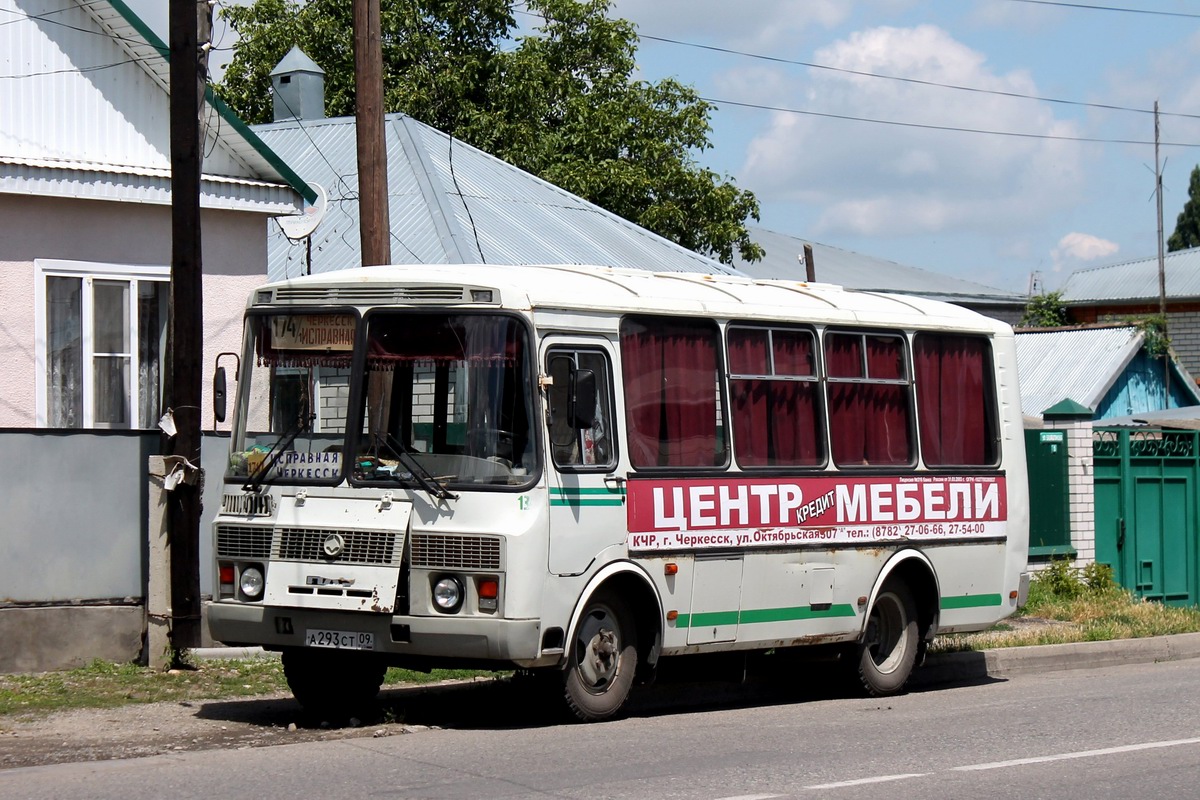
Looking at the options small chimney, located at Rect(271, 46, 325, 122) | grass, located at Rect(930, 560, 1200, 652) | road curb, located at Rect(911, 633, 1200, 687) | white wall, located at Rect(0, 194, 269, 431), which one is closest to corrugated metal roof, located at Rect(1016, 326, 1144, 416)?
small chimney, located at Rect(271, 46, 325, 122)

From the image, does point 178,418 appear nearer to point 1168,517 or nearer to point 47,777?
point 47,777

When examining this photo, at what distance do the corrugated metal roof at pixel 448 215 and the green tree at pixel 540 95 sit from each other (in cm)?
925

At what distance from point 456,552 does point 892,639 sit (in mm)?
4486

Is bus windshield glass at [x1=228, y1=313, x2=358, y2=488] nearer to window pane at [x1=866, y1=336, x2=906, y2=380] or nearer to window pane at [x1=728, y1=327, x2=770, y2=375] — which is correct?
window pane at [x1=728, y1=327, x2=770, y2=375]

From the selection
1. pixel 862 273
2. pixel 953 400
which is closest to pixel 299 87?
pixel 953 400

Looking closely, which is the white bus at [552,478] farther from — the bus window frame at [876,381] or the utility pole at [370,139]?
the utility pole at [370,139]

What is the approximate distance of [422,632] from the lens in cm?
933

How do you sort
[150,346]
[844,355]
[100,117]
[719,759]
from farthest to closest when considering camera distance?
[150,346] < [100,117] < [844,355] < [719,759]

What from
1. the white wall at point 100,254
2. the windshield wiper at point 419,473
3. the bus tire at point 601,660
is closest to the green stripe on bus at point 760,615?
the bus tire at point 601,660

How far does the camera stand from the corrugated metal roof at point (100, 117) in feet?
48.1

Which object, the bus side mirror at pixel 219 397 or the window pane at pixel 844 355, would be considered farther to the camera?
the window pane at pixel 844 355

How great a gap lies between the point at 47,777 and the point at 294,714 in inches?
101

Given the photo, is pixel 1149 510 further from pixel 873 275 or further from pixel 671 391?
pixel 873 275

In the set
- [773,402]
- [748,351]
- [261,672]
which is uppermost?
[748,351]
